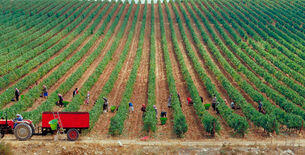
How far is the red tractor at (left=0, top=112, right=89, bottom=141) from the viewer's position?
646 inches

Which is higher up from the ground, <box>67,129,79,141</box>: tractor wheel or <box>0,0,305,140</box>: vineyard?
<box>0,0,305,140</box>: vineyard

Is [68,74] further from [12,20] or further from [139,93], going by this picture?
[12,20]

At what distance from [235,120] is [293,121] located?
4.33 m

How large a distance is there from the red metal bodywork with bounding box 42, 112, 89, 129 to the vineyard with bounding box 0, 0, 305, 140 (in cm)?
266

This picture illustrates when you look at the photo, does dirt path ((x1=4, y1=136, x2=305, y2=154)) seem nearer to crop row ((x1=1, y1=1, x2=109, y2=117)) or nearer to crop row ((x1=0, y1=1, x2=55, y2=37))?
crop row ((x1=1, y1=1, x2=109, y2=117))

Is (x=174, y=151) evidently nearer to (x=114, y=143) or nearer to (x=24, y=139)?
(x=114, y=143)

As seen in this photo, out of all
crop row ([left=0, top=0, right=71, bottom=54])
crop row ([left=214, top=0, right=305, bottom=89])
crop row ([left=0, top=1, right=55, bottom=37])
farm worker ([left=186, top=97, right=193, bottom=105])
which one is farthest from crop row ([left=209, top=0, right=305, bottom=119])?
crop row ([left=0, top=1, right=55, bottom=37])

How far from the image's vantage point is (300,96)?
2692 centimetres

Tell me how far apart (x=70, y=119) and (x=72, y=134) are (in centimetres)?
91

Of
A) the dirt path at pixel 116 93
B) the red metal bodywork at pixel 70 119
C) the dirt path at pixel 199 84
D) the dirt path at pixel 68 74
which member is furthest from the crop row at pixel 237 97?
the dirt path at pixel 68 74

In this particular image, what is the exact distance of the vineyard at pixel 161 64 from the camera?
2147 cm

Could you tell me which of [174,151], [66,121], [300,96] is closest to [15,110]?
[66,121]

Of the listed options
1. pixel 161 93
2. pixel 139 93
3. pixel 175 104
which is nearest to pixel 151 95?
pixel 175 104

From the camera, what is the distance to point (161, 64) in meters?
37.0
